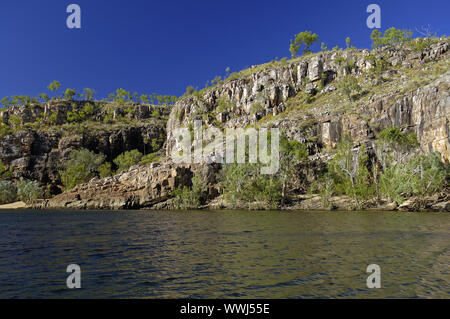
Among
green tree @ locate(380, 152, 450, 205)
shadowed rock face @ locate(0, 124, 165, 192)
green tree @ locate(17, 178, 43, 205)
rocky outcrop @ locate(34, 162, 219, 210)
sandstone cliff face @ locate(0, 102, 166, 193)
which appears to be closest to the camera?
green tree @ locate(380, 152, 450, 205)

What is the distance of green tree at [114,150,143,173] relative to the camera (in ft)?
449

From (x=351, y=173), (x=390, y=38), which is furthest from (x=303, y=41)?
(x=351, y=173)

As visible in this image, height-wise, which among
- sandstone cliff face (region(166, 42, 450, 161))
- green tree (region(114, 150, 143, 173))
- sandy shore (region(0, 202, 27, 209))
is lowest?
sandy shore (region(0, 202, 27, 209))

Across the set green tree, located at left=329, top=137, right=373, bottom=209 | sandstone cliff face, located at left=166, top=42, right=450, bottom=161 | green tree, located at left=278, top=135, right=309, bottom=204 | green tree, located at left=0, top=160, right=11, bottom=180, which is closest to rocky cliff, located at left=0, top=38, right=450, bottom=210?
sandstone cliff face, located at left=166, top=42, right=450, bottom=161

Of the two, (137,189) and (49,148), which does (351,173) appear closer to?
(137,189)

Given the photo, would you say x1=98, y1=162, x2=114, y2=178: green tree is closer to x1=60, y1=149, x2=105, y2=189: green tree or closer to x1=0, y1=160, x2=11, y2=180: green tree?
x1=60, y1=149, x2=105, y2=189: green tree

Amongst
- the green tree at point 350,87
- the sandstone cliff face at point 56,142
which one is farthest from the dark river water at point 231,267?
the sandstone cliff face at point 56,142

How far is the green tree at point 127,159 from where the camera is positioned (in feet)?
449

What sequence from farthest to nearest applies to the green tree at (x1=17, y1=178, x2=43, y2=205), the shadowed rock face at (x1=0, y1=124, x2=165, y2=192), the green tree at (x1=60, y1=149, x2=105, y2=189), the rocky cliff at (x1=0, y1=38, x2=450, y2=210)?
1. the shadowed rock face at (x1=0, y1=124, x2=165, y2=192)
2. the green tree at (x1=60, y1=149, x2=105, y2=189)
3. the green tree at (x1=17, y1=178, x2=43, y2=205)
4. the rocky cliff at (x1=0, y1=38, x2=450, y2=210)

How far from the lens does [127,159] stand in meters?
141

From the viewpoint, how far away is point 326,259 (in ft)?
53.8
